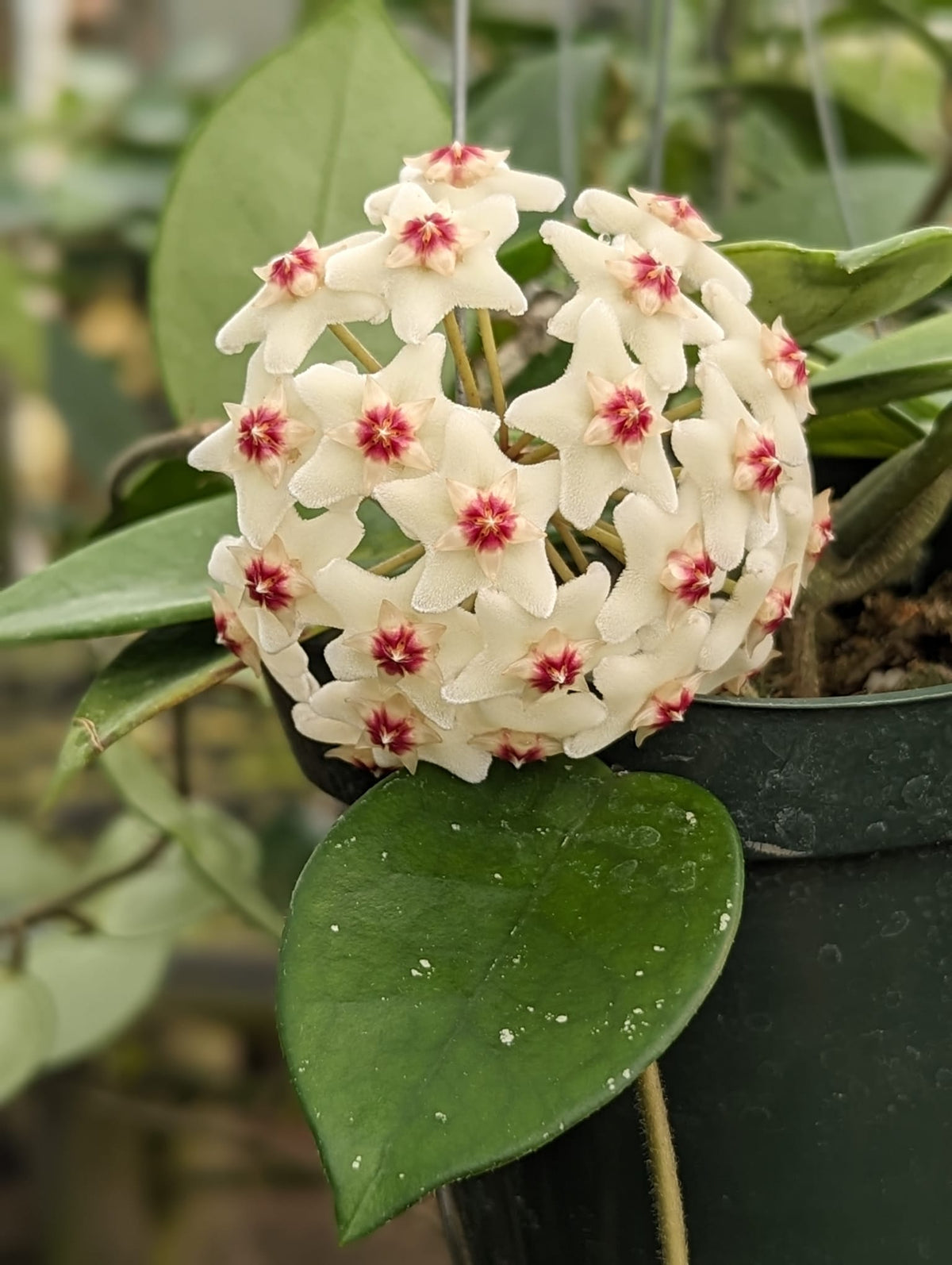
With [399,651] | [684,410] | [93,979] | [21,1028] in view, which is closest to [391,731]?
[399,651]

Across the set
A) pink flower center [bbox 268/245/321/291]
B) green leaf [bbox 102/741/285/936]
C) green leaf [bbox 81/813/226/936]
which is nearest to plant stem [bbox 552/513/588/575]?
pink flower center [bbox 268/245/321/291]

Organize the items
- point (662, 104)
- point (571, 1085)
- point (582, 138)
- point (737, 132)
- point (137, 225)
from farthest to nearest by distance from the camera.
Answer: point (137, 225) → point (737, 132) → point (582, 138) → point (662, 104) → point (571, 1085)

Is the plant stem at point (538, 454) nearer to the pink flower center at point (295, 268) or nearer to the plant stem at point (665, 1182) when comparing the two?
the pink flower center at point (295, 268)

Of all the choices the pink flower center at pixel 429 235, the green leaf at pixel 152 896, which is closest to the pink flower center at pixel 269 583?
the pink flower center at pixel 429 235

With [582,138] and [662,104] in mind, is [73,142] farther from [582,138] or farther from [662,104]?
[662,104]

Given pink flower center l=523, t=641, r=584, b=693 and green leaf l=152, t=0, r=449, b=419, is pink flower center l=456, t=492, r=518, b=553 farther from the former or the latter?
green leaf l=152, t=0, r=449, b=419

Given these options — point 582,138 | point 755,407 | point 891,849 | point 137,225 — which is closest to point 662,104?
point 755,407

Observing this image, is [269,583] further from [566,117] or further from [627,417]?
[566,117]
